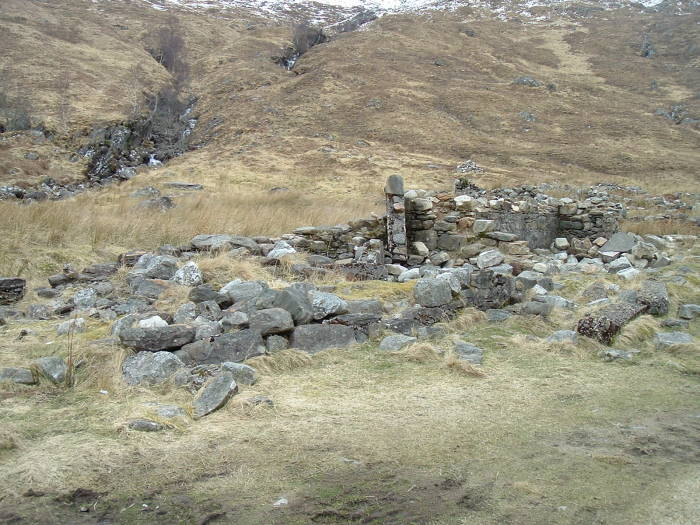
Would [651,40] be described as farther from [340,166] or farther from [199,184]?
[199,184]

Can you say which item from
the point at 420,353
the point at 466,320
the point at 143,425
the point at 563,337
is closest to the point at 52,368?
the point at 143,425

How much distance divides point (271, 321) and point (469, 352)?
1.86 meters

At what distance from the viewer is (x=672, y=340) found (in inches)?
206

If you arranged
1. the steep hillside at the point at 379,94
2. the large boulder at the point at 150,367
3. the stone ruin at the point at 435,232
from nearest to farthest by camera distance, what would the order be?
the large boulder at the point at 150,367 < the stone ruin at the point at 435,232 < the steep hillside at the point at 379,94

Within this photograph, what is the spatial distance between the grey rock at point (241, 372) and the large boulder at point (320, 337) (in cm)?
70

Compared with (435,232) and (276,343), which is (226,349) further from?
(435,232)

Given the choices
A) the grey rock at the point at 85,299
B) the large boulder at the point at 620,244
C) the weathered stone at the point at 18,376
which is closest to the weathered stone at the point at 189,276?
the grey rock at the point at 85,299

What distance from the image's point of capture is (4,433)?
3.05 meters

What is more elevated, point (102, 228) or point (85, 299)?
point (102, 228)

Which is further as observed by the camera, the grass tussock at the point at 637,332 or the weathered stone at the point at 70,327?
the grass tussock at the point at 637,332

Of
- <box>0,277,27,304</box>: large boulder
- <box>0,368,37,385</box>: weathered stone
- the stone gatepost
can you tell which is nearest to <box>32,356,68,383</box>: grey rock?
<box>0,368,37,385</box>: weathered stone

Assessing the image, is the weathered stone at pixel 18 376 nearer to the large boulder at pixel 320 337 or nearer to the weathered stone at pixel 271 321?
the weathered stone at pixel 271 321

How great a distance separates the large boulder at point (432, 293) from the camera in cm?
584

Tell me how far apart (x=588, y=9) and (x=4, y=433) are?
81.8m
